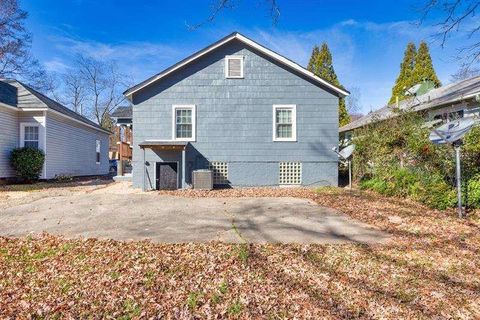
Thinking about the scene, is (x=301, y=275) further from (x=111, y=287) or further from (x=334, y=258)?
(x=111, y=287)

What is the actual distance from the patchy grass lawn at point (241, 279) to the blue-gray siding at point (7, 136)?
10.8m

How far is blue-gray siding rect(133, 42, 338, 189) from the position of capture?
12672mm

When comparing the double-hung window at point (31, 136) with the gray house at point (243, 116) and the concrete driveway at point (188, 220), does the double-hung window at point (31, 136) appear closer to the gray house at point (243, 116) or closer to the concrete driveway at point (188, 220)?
the gray house at point (243, 116)

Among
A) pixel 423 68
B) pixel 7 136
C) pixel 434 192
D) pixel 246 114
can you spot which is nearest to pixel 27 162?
pixel 7 136

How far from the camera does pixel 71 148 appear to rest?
17.5 meters

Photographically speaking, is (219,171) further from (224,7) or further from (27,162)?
(27,162)

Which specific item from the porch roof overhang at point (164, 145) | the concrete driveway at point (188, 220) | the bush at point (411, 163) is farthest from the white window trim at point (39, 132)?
the bush at point (411, 163)

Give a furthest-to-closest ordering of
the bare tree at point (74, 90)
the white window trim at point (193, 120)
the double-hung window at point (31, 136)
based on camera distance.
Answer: the bare tree at point (74, 90), the double-hung window at point (31, 136), the white window trim at point (193, 120)

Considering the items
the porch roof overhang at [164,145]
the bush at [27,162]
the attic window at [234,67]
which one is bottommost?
the bush at [27,162]

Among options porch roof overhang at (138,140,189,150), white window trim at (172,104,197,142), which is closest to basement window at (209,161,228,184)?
white window trim at (172,104,197,142)

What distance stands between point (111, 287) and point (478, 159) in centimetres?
875

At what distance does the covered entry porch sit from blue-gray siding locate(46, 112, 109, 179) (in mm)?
6290

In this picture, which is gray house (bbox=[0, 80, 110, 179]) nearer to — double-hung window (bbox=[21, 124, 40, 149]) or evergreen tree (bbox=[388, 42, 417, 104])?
double-hung window (bbox=[21, 124, 40, 149])

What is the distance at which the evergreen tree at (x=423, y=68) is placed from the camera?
27688 millimetres
